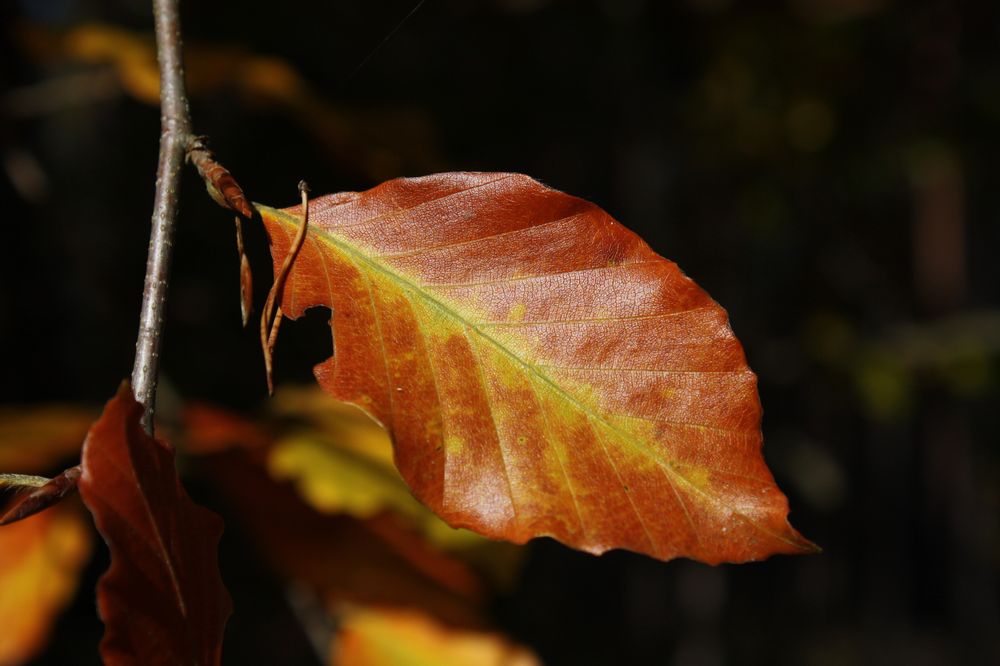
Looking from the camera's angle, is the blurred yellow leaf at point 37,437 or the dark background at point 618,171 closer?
the blurred yellow leaf at point 37,437

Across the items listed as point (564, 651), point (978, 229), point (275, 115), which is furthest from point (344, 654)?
point (978, 229)

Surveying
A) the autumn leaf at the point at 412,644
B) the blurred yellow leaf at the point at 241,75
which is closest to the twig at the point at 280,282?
the autumn leaf at the point at 412,644

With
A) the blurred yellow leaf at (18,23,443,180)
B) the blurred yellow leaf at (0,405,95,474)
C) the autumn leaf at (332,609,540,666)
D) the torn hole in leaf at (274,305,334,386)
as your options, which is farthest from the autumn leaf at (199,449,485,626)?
the torn hole in leaf at (274,305,334,386)

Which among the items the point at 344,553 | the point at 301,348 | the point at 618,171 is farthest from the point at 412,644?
the point at 618,171

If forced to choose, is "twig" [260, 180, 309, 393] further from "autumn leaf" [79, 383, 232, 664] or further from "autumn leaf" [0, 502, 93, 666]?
"autumn leaf" [0, 502, 93, 666]

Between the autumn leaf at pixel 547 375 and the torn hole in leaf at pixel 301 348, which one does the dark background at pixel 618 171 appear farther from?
the autumn leaf at pixel 547 375

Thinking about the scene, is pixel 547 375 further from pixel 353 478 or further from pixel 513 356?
pixel 353 478
